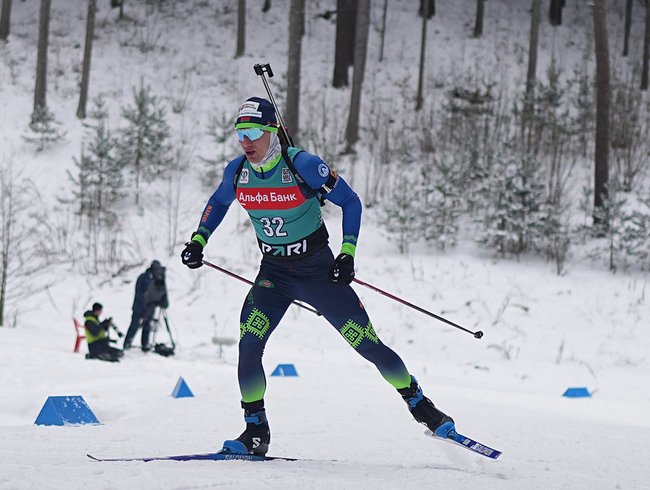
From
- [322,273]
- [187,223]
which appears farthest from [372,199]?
[322,273]

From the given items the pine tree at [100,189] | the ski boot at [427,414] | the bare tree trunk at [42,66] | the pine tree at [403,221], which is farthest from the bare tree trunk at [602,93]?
the bare tree trunk at [42,66]

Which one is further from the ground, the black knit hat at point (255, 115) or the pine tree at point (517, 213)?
the black knit hat at point (255, 115)

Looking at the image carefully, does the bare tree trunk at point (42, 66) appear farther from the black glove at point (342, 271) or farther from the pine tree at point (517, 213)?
the black glove at point (342, 271)

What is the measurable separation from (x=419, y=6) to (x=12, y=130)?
1963cm

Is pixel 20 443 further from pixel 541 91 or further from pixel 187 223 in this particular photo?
pixel 541 91

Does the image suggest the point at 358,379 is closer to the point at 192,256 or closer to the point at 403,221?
the point at 192,256

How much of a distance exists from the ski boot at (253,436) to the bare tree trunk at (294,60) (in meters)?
12.7

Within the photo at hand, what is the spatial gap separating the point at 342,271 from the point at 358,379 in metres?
4.68

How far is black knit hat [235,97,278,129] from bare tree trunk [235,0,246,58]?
21988 mm

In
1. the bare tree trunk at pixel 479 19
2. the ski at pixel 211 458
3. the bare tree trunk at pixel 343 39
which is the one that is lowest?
the ski at pixel 211 458

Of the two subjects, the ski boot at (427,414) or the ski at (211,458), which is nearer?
the ski at (211,458)

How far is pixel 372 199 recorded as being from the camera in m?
16.8

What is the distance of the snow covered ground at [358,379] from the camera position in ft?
12.5

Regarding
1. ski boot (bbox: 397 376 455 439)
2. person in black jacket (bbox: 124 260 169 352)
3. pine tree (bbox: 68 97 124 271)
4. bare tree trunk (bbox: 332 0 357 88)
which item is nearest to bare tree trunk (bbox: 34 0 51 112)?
pine tree (bbox: 68 97 124 271)
